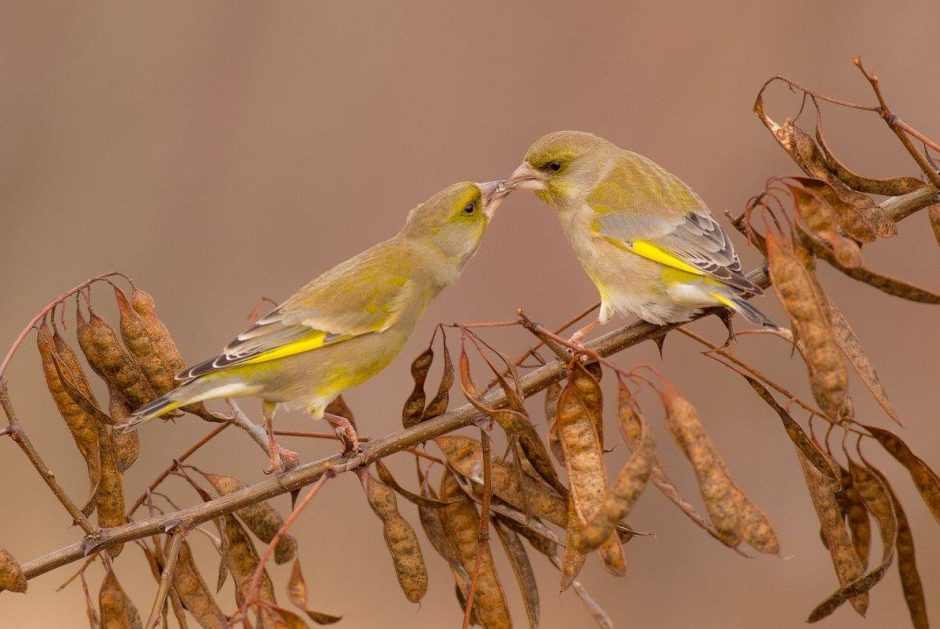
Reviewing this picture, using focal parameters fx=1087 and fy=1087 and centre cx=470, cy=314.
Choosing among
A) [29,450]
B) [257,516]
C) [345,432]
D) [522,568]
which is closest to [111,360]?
[29,450]

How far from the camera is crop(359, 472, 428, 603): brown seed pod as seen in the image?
3035mm

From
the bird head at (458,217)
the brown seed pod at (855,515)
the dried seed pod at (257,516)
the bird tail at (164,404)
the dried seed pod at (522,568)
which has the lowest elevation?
the brown seed pod at (855,515)

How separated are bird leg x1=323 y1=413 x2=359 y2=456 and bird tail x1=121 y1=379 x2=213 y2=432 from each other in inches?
18.6

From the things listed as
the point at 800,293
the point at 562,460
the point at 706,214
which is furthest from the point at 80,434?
the point at 706,214

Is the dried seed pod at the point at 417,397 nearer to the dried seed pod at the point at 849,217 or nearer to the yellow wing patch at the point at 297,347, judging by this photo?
the yellow wing patch at the point at 297,347

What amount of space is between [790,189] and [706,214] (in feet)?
5.55

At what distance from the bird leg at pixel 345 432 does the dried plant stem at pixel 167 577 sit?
19.9 inches

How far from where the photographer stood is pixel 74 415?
318cm

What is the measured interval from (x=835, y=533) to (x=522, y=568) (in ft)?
2.78

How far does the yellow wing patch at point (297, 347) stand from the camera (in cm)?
402

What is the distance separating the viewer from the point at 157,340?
332 centimetres

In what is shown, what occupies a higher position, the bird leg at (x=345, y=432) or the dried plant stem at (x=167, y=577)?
the bird leg at (x=345, y=432)

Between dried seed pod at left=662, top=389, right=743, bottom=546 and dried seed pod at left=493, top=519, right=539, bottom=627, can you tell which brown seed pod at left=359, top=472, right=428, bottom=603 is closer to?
dried seed pod at left=493, top=519, right=539, bottom=627

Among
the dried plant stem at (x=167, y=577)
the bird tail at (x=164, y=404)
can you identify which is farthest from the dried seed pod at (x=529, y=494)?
the bird tail at (x=164, y=404)
